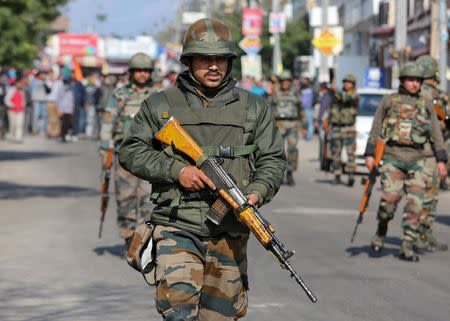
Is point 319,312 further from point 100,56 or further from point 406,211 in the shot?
point 100,56

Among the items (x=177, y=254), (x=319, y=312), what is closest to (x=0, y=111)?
(x=319, y=312)

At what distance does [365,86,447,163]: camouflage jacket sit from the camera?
973cm

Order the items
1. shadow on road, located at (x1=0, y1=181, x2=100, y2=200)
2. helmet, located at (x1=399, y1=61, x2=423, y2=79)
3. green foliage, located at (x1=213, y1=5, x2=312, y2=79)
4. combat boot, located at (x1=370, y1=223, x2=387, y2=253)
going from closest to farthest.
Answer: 1. helmet, located at (x1=399, y1=61, x2=423, y2=79)
2. combat boot, located at (x1=370, y1=223, x2=387, y2=253)
3. shadow on road, located at (x1=0, y1=181, x2=100, y2=200)
4. green foliage, located at (x1=213, y1=5, x2=312, y2=79)

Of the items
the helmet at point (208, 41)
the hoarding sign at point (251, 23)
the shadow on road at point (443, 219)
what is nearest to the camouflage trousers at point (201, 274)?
the helmet at point (208, 41)

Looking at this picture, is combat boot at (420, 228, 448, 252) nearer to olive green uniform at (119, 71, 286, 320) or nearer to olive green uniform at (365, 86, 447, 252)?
olive green uniform at (365, 86, 447, 252)

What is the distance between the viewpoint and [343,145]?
1861 centimetres

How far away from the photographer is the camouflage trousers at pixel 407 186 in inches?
384

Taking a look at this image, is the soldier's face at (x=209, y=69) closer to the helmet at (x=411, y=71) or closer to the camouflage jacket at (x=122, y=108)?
the camouflage jacket at (x=122, y=108)

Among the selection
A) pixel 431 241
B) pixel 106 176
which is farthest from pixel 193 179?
pixel 431 241

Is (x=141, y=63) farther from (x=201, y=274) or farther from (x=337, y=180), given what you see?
(x=337, y=180)

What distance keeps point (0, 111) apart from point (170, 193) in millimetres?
28570

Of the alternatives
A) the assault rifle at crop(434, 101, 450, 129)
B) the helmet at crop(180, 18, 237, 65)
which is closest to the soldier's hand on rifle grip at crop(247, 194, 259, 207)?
the helmet at crop(180, 18, 237, 65)

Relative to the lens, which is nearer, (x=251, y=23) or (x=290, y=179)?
(x=290, y=179)

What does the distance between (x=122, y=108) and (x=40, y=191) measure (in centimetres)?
763
